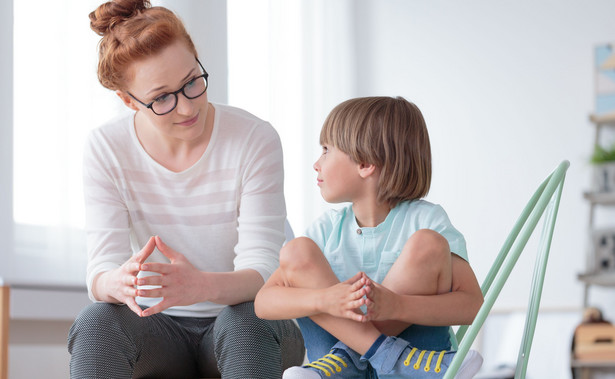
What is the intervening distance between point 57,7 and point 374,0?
2.31 meters

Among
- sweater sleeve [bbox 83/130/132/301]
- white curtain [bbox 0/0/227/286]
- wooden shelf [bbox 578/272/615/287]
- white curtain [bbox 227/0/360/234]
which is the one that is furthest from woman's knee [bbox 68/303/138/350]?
wooden shelf [bbox 578/272/615/287]

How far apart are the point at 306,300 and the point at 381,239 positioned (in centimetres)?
22

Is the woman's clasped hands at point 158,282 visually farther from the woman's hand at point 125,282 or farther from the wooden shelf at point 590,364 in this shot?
the wooden shelf at point 590,364

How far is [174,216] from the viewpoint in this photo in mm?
1461

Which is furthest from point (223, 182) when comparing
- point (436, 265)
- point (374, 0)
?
point (374, 0)

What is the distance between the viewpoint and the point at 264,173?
4.82ft

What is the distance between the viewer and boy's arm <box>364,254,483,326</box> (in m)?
1.03

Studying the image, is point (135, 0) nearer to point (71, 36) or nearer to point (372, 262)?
point (372, 262)

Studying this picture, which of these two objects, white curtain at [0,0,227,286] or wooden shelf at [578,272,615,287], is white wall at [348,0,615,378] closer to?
wooden shelf at [578,272,615,287]

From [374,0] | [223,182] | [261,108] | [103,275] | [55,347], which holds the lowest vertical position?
[55,347]

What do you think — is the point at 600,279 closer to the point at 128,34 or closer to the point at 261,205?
the point at 261,205

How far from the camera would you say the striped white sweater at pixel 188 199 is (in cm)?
144

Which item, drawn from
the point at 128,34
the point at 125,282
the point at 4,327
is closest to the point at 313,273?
the point at 125,282

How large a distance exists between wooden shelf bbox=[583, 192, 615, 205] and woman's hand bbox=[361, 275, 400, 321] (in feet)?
8.67
